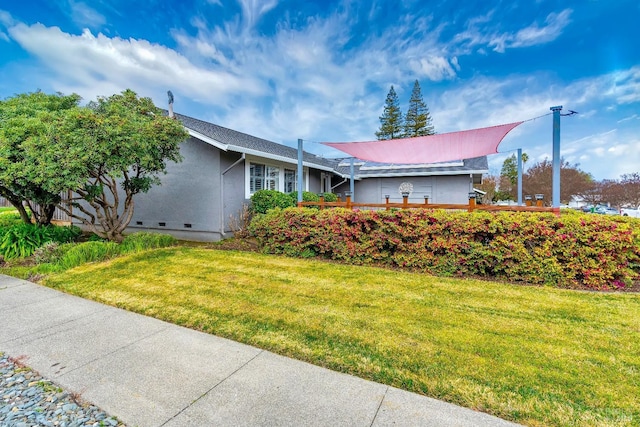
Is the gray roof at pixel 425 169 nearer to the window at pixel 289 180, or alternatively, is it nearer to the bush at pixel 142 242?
the window at pixel 289 180

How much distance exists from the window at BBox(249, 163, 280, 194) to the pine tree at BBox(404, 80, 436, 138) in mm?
24763

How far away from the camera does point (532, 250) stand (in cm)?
528

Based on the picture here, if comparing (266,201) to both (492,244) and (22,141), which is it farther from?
(492,244)

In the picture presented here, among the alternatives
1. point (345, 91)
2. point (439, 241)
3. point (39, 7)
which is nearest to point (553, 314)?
point (439, 241)

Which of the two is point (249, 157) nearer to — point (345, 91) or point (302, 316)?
point (302, 316)

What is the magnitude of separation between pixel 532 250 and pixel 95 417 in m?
6.37

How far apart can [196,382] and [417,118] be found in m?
34.6

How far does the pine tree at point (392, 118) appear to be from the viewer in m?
33.1

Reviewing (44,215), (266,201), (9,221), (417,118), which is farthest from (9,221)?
(417,118)

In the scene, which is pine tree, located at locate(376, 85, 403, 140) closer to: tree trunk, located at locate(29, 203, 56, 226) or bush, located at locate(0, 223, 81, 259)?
tree trunk, located at locate(29, 203, 56, 226)

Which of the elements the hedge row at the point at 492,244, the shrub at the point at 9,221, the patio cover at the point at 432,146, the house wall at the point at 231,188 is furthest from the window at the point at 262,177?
the shrub at the point at 9,221

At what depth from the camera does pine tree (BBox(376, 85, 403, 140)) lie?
1304 inches

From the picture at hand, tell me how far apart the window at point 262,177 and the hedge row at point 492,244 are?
4093 mm

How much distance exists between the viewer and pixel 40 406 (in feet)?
7.02
